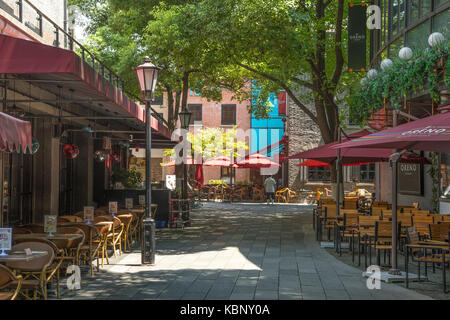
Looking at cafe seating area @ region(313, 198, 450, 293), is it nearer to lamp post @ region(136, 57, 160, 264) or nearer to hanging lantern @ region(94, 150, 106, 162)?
lamp post @ region(136, 57, 160, 264)

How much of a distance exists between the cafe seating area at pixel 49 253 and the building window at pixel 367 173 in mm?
22488

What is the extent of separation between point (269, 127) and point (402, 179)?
23.6m

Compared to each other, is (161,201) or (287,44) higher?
(287,44)

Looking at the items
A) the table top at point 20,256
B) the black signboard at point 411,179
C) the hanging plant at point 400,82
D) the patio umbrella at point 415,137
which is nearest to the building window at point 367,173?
the black signboard at point 411,179

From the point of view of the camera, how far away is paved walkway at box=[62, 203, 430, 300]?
877cm

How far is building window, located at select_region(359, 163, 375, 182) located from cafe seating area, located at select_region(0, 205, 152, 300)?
73.8 feet

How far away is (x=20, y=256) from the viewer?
25.0ft

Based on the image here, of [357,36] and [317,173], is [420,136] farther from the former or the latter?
[317,173]

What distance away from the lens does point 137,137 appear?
25.0m

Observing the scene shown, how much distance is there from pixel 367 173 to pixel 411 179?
652 inches

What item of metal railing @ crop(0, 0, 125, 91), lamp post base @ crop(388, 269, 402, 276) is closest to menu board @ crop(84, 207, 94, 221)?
metal railing @ crop(0, 0, 125, 91)
